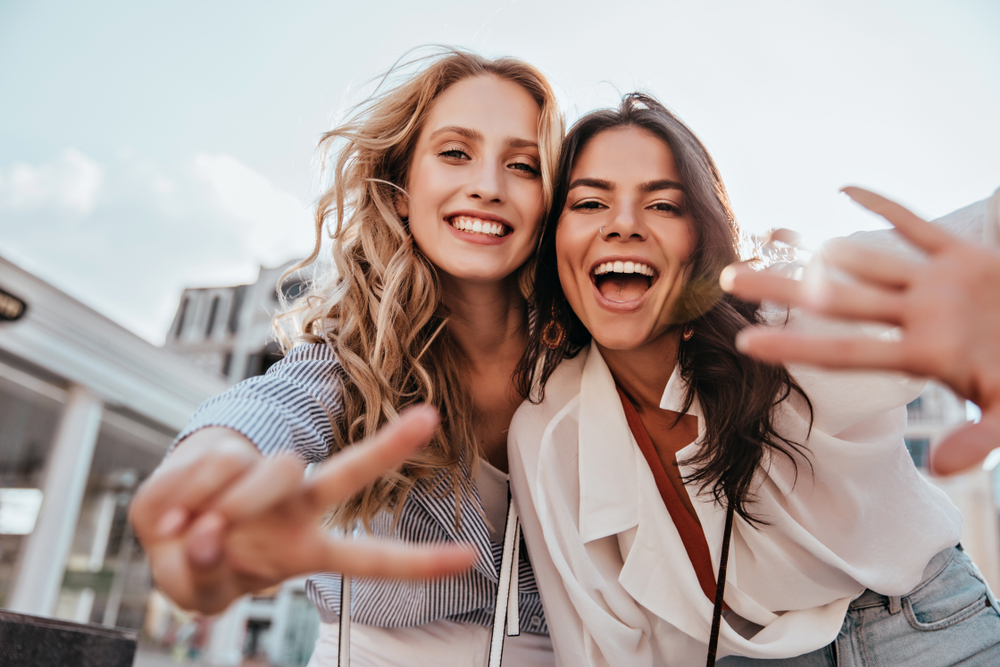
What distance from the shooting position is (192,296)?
20109 millimetres

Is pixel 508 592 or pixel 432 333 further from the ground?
pixel 432 333

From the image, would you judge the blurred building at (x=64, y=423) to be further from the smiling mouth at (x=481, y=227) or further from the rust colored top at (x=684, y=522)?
the rust colored top at (x=684, y=522)

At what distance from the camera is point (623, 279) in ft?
7.61

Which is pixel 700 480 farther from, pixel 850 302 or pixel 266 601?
pixel 266 601

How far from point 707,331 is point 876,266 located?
4.06 ft

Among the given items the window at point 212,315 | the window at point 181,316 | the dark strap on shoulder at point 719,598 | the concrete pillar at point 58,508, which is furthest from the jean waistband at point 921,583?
the window at point 181,316

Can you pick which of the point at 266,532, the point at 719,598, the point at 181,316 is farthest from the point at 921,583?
the point at 181,316

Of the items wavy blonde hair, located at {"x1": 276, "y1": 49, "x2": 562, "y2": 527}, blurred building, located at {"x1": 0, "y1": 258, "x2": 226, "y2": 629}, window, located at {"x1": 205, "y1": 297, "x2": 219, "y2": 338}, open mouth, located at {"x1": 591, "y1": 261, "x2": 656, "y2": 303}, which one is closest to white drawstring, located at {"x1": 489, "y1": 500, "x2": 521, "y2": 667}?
wavy blonde hair, located at {"x1": 276, "y1": 49, "x2": 562, "y2": 527}

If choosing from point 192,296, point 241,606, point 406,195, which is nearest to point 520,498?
point 406,195

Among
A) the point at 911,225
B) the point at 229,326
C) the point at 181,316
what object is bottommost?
the point at 911,225

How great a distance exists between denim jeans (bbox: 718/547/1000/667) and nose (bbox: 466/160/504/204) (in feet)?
5.40

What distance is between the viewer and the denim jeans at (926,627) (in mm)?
1822

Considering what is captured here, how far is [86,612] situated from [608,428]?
8.29 metres

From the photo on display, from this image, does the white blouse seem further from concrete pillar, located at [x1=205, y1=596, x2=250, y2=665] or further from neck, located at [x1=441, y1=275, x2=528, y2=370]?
concrete pillar, located at [x1=205, y1=596, x2=250, y2=665]
